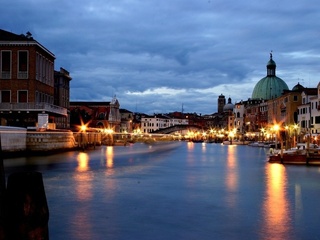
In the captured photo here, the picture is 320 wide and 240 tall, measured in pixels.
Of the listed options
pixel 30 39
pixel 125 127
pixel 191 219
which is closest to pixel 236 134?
pixel 125 127

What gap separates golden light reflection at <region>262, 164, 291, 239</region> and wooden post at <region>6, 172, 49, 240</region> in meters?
7.63

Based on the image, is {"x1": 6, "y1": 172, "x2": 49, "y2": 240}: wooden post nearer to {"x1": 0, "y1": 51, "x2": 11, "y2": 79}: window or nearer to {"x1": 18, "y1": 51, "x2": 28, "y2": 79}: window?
{"x1": 18, "y1": 51, "x2": 28, "y2": 79}: window

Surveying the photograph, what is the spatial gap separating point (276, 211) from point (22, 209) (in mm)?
11276

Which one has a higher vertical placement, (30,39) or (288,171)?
(30,39)

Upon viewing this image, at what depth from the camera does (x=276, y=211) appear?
46.1 feet

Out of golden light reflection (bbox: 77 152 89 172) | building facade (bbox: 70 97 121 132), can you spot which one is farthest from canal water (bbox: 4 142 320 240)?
building facade (bbox: 70 97 121 132)

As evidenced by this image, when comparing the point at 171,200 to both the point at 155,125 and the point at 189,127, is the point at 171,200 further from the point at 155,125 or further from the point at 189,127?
the point at 155,125

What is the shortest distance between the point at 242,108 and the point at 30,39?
297 feet

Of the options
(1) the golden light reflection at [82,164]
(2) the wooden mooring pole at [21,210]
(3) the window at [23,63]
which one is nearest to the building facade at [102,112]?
(3) the window at [23,63]

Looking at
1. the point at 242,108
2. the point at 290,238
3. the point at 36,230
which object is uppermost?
the point at 242,108

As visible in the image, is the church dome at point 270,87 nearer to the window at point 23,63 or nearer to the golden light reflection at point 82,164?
the window at point 23,63

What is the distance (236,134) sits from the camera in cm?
12638

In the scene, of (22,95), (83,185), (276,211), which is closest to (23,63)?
(22,95)

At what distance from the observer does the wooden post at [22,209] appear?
377cm
